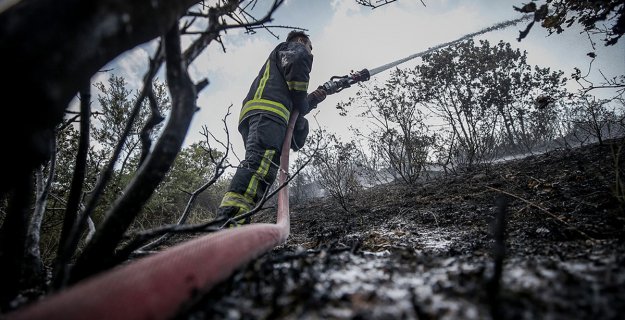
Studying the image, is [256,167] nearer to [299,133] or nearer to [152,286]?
[299,133]

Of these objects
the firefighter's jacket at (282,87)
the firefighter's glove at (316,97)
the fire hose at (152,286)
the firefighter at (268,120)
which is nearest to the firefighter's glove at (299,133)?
the firefighter at (268,120)

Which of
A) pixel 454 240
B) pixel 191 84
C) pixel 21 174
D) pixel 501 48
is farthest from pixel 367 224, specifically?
pixel 501 48

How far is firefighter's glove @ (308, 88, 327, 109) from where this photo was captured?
3.65 metres

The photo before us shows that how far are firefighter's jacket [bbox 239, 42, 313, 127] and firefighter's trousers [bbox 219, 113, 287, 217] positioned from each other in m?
0.11

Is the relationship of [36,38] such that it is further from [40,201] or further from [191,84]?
[40,201]

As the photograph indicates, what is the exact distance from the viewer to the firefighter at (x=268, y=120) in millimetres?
2295

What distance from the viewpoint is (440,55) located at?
37.9ft

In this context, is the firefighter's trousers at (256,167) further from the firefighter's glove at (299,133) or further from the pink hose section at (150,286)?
the pink hose section at (150,286)

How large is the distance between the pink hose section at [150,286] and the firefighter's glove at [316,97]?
2980 mm

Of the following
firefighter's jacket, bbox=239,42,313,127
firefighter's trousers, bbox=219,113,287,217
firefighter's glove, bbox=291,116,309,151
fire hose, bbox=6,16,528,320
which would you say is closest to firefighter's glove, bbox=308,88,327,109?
firefighter's glove, bbox=291,116,309,151

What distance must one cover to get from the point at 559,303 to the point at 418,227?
6.70 feet

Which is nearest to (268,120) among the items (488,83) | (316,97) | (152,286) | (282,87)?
(282,87)

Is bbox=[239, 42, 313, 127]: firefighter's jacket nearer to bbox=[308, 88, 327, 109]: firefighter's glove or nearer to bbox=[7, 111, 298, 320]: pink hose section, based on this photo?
bbox=[308, 88, 327, 109]: firefighter's glove

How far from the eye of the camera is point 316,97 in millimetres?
3691
